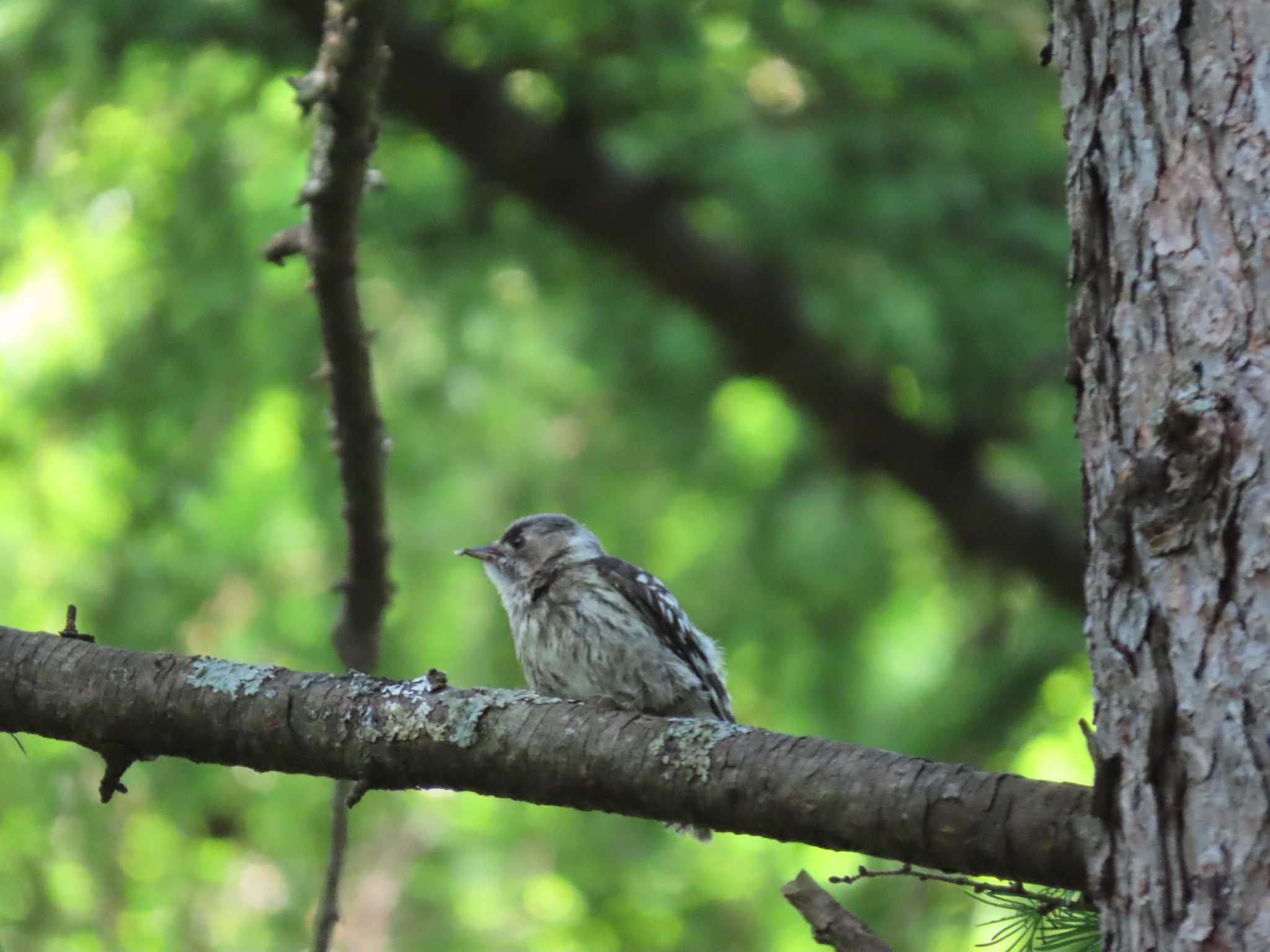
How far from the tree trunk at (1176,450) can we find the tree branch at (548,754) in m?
0.16

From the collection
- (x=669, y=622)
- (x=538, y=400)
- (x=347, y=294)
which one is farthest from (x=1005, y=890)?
(x=538, y=400)

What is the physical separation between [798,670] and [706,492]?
0.95 meters

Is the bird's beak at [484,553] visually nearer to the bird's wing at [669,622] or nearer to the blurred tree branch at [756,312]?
the bird's wing at [669,622]

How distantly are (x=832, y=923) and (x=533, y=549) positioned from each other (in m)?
3.28

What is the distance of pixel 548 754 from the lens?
2395 mm

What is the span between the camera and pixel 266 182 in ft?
18.7

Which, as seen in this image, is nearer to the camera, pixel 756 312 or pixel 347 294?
pixel 347 294

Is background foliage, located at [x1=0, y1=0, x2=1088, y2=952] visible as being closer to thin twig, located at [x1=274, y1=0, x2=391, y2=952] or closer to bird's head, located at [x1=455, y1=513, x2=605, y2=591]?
bird's head, located at [x1=455, y1=513, x2=605, y2=591]

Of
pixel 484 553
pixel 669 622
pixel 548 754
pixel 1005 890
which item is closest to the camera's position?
pixel 1005 890

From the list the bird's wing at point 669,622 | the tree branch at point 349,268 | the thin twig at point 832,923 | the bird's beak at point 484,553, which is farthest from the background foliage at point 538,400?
the thin twig at point 832,923

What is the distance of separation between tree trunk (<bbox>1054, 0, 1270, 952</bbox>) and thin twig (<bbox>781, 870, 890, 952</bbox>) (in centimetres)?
36

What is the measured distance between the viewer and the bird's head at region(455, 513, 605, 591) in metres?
5.09

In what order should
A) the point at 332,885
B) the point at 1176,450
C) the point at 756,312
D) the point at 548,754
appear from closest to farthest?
the point at 1176,450 < the point at 548,754 < the point at 332,885 < the point at 756,312

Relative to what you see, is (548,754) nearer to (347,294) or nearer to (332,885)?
(332,885)
